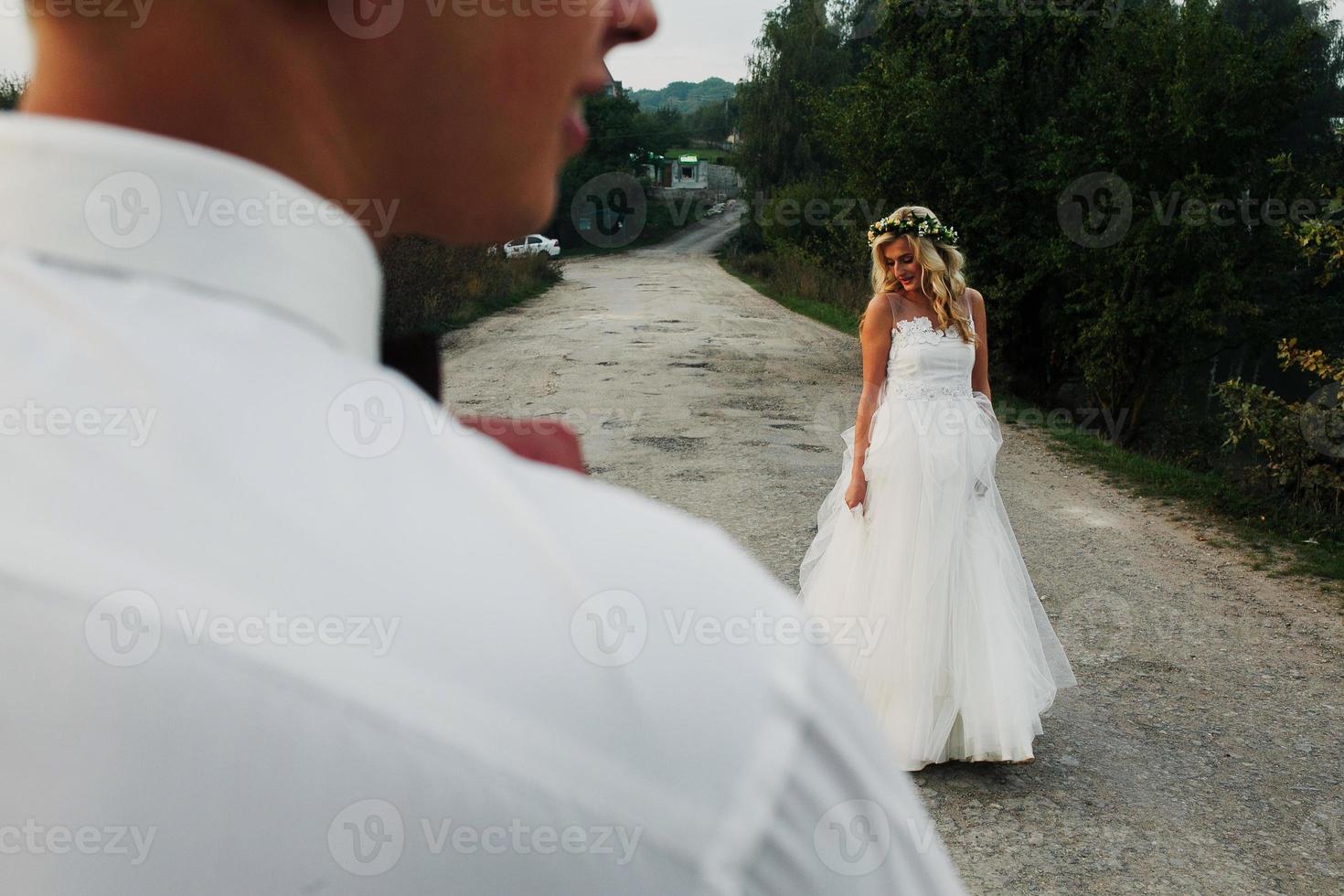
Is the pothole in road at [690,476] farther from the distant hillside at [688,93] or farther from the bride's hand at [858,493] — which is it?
the distant hillside at [688,93]

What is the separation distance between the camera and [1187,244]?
1103 cm

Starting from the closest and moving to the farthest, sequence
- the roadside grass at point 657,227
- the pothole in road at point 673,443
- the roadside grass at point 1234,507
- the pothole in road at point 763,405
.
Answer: the roadside grass at point 1234,507, the pothole in road at point 673,443, the pothole in road at point 763,405, the roadside grass at point 657,227

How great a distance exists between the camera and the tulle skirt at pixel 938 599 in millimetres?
4227

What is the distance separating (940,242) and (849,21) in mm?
35484

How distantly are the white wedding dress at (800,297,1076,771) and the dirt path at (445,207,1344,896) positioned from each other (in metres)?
0.25

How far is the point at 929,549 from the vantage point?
4.40 m
